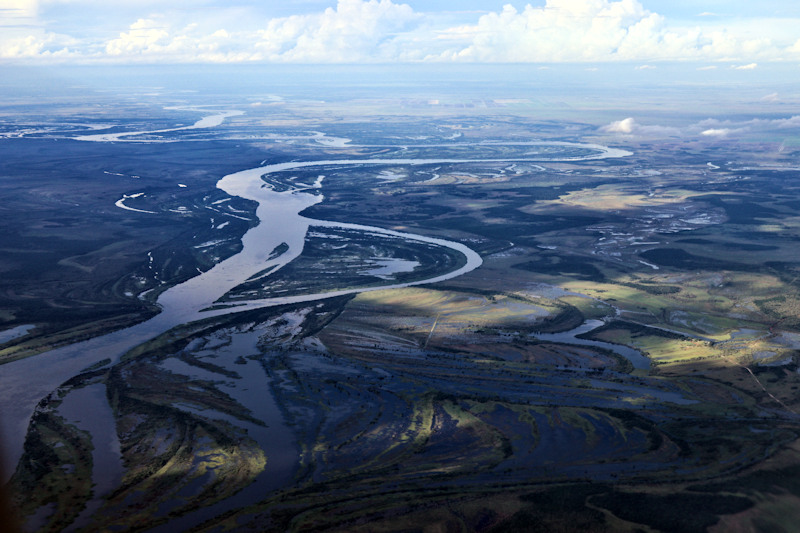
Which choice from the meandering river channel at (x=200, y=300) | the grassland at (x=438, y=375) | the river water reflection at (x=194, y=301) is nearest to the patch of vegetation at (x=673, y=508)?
the grassland at (x=438, y=375)

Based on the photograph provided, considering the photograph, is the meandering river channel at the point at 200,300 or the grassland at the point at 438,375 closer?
the grassland at the point at 438,375

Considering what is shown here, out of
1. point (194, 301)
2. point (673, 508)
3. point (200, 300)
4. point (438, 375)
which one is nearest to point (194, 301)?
point (194, 301)

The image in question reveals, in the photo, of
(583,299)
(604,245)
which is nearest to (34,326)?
(583,299)

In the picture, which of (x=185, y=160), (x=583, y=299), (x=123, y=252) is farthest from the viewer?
(x=185, y=160)

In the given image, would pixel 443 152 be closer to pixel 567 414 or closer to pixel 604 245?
pixel 604 245

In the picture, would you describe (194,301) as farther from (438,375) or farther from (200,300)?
(438,375)

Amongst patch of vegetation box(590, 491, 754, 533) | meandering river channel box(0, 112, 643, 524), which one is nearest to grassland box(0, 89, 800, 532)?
patch of vegetation box(590, 491, 754, 533)

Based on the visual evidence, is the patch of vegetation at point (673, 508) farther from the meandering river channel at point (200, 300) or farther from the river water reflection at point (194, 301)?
the river water reflection at point (194, 301)

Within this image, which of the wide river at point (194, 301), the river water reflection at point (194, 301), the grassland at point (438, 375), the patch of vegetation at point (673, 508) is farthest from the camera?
the river water reflection at point (194, 301)

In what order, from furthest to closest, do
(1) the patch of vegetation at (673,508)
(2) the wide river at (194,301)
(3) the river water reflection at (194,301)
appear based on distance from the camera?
(3) the river water reflection at (194,301)
(2) the wide river at (194,301)
(1) the patch of vegetation at (673,508)
